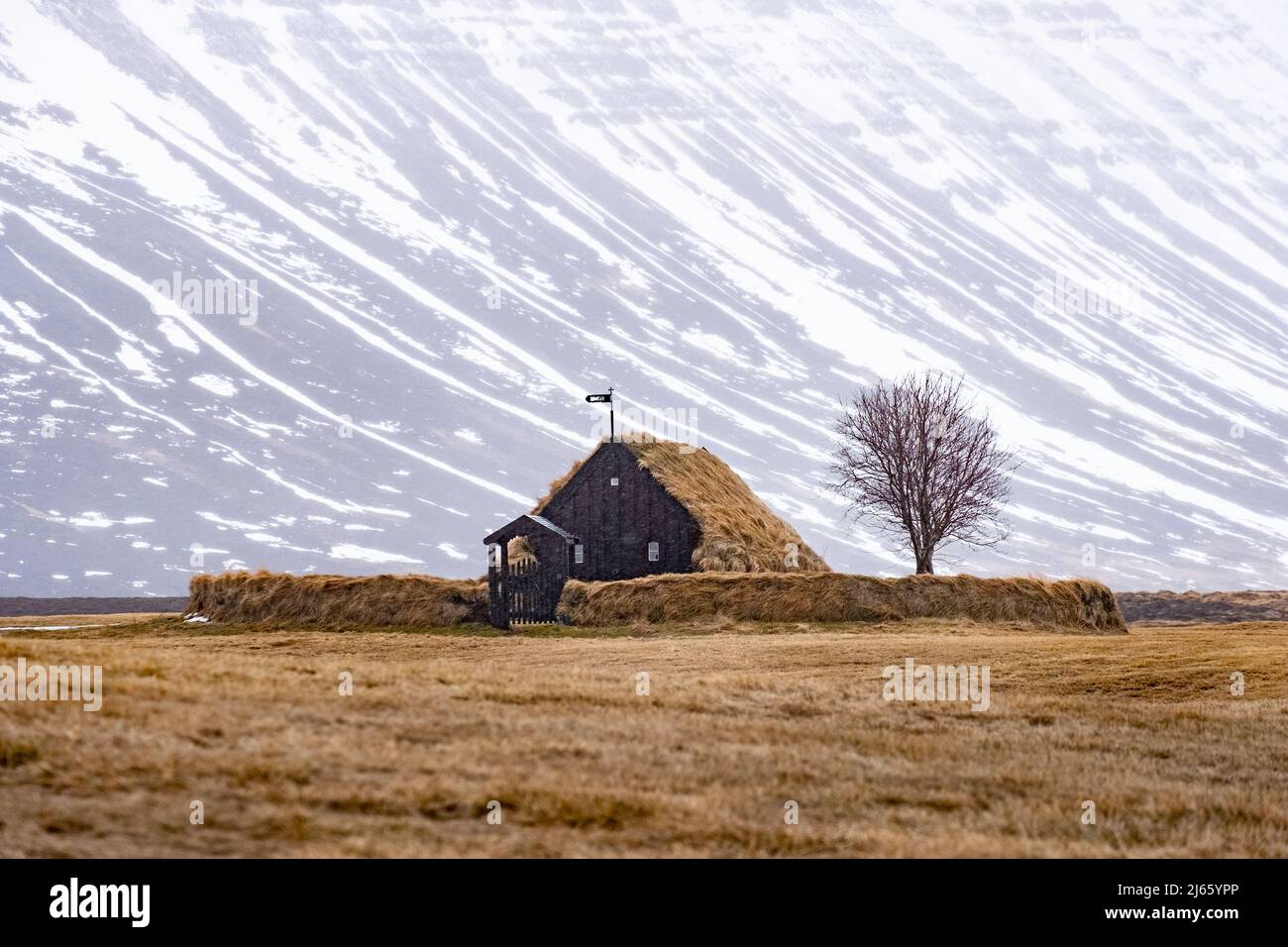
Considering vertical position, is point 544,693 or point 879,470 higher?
point 879,470

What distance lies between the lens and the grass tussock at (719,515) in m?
51.3

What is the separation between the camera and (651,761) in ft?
44.5

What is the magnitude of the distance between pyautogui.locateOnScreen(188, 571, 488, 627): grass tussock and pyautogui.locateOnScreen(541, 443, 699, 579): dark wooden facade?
782cm

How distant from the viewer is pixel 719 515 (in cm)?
5338

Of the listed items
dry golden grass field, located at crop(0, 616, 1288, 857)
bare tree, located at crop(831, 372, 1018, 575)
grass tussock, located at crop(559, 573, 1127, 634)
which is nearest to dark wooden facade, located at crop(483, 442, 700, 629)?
grass tussock, located at crop(559, 573, 1127, 634)

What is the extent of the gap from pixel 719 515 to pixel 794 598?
8.86m

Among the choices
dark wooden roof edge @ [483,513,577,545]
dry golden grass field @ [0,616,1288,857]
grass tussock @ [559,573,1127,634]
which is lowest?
dry golden grass field @ [0,616,1288,857]

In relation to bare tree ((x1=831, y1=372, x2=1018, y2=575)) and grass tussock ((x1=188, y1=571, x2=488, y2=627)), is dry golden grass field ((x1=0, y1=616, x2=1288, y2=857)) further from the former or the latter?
bare tree ((x1=831, y1=372, x2=1018, y2=575))

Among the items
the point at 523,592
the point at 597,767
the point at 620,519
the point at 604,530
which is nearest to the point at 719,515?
the point at 620,519

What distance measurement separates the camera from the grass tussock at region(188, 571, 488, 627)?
149ft

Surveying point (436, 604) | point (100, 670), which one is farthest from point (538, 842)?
point (436, 604)

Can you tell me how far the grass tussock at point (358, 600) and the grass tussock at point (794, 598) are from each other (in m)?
3.50
